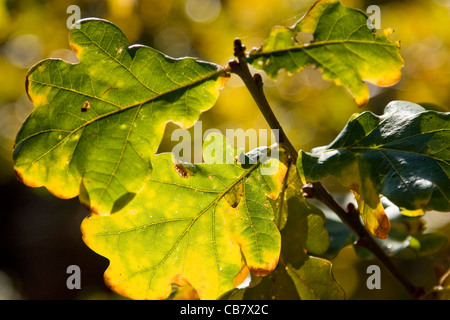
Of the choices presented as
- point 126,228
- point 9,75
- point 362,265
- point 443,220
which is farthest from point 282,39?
point 9,75

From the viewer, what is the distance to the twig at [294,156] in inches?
39.8

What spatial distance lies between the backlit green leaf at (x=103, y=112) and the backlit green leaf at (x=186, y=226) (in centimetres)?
14

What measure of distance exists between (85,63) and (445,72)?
12.7ft

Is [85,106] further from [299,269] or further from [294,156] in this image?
[299,269]

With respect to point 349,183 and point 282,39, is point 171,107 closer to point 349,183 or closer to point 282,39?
point 282,39

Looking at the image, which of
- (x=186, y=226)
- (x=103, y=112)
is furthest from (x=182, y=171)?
(x=103, y=112)

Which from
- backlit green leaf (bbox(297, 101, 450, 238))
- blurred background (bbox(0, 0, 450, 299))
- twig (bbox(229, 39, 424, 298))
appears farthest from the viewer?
Result: blurred background (bbox(0, 0, 450, 299))

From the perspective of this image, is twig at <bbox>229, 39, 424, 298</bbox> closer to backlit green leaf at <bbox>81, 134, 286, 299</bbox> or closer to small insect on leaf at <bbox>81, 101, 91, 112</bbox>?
backlit green leaf at <bbox>81, 134, 286, 299</bbox>

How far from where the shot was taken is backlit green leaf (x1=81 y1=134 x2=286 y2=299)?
3.44 ft

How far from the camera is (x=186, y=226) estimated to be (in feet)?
3.43

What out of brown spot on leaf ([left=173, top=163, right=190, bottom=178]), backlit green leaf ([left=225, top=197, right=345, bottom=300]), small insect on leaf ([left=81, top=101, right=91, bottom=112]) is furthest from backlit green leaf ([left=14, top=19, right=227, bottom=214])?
backlit green leaf ([left=225, top=197, right=345, bottom=300])

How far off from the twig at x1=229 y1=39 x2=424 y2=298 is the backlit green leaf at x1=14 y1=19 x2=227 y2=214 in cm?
5

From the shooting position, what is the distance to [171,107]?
38.6 inches
